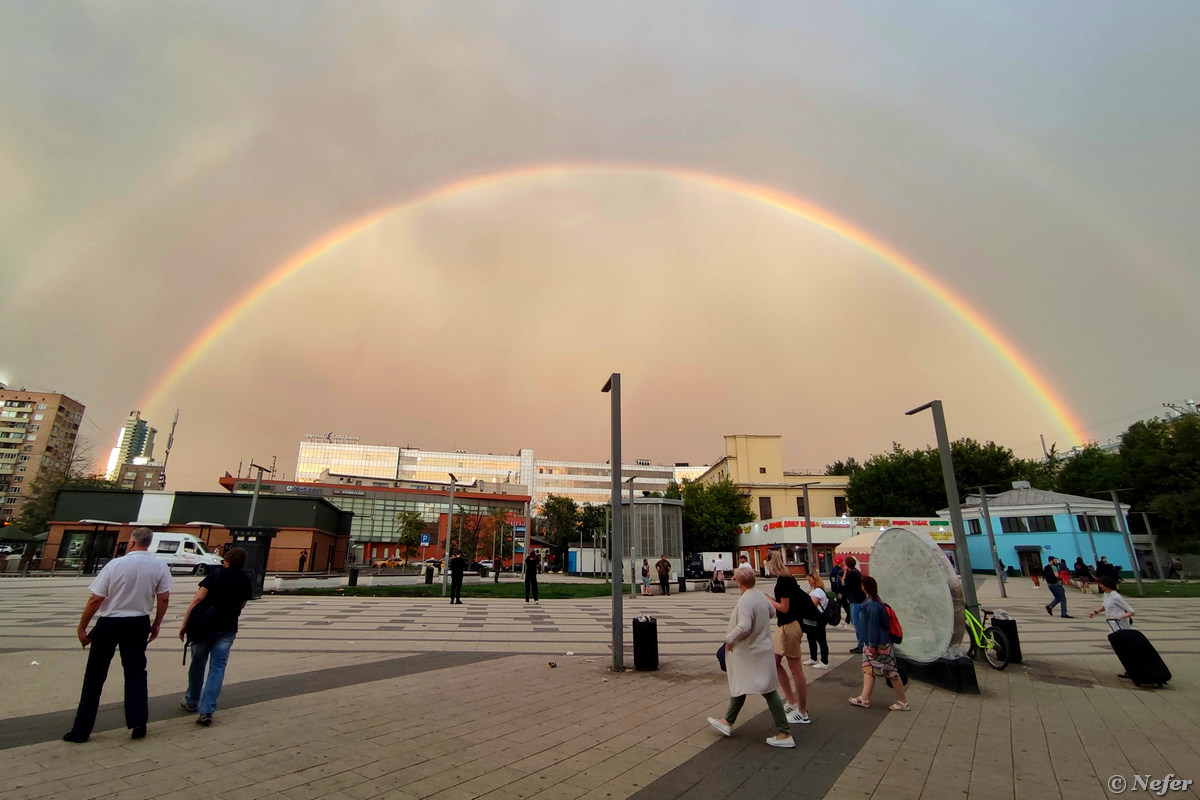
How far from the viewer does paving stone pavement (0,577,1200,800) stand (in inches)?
176

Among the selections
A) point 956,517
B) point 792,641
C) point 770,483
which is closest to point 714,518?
point 770,483

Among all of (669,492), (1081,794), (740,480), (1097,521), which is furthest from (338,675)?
(740,480)

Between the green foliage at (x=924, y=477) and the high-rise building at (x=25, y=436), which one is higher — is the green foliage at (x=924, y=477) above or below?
below

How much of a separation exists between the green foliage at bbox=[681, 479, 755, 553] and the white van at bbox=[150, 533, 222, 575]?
4304 cm

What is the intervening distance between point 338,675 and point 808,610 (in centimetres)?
681

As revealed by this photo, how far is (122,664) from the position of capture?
5.35 metres

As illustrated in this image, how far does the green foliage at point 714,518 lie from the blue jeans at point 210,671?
5824cm

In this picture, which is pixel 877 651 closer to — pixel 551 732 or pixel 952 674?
pixel 952 674

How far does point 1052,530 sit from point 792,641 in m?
53.7

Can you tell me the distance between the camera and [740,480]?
7438cm

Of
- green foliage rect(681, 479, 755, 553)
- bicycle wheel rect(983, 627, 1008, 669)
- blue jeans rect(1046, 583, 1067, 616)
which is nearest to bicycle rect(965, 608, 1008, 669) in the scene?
bicycle wheel rect(983, 627, 1008, 669)

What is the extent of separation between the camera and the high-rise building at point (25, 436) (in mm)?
103000

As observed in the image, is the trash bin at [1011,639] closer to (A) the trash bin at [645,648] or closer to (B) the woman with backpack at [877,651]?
(B) the woman with backpack at [877,651]

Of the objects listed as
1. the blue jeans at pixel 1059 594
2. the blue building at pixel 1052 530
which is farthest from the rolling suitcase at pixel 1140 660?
the blue building at pixel 1052 530
